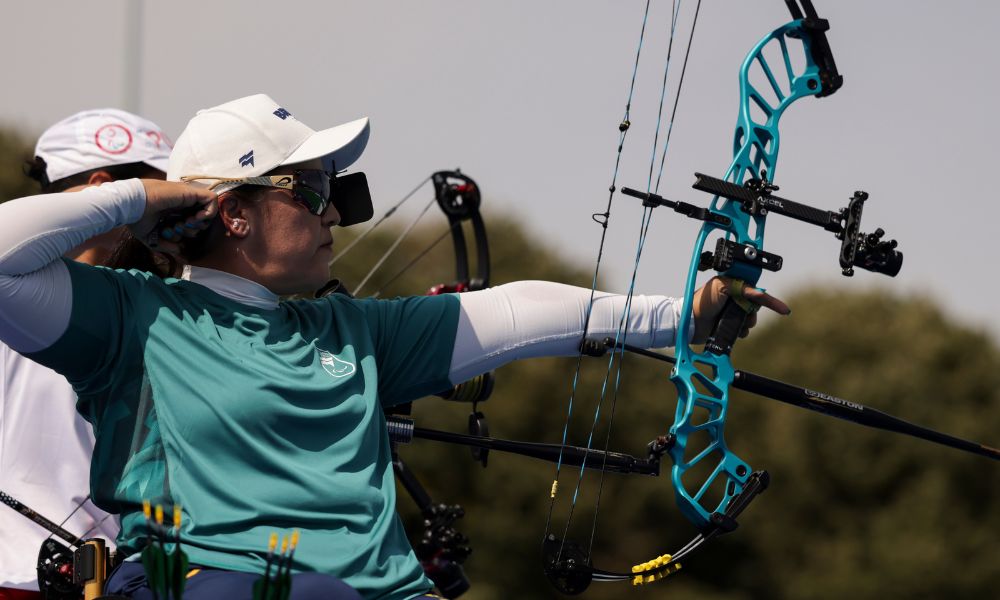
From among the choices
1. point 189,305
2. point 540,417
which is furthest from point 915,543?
point 189,305

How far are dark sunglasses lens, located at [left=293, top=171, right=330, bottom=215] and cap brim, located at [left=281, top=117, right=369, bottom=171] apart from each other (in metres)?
0.04

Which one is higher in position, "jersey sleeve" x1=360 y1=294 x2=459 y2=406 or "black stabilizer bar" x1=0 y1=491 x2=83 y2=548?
"jersey sleeve" x1=360 y1=294 x2=459 y2=406

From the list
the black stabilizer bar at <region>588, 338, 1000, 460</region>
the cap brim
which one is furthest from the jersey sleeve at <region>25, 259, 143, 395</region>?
the black stabilizer bar at <region>588, 338, 1000, 460</region>

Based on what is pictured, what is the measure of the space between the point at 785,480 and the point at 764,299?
58.5 ft

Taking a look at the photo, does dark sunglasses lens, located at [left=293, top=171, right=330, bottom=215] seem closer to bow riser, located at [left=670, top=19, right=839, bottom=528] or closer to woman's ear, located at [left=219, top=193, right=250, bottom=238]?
woman's ear, located at [left=219, top=193, right=250, bottom=238]

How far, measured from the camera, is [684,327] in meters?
3.24

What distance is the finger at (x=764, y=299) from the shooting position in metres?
3.19

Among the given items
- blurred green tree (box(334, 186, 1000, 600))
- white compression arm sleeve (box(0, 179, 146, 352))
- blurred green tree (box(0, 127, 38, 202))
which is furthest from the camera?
blurred green tree (box(334, 186, 1000, 600))

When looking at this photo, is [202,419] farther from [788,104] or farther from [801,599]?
[801,599]

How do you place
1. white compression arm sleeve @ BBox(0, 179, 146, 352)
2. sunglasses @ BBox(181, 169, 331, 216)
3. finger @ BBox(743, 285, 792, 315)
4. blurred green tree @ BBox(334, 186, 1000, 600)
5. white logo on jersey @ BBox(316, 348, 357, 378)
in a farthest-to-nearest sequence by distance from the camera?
blurred green tree @ BBox(334, 186, 1000, 600)
finger @ BBox(743, 285, 792, 315)
sunglasses @ BBox(181, 169, 331, 216)
white logo on jersey @ BBox(316, 348, 357, 378)
white compression arm sleeve @ BBox(0, 179, 146, 352)

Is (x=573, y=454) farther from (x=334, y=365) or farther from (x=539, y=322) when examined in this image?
(x=334, y=365)

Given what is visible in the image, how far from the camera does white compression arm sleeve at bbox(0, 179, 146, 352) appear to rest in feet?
8.20

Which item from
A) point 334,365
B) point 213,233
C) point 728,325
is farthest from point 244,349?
point 728,325

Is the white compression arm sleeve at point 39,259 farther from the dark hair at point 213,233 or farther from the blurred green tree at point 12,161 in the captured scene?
the blurred green tree at point 12,161
